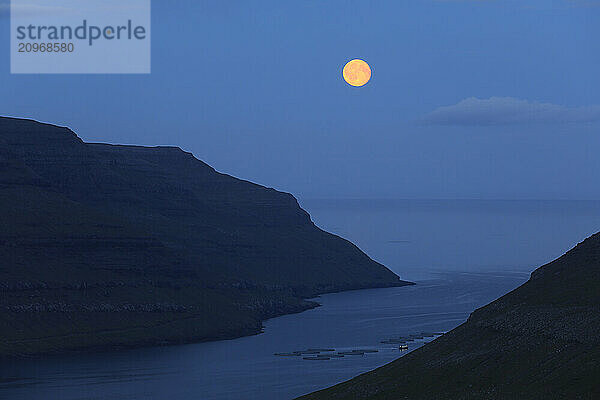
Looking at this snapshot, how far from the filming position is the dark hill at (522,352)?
359 feet

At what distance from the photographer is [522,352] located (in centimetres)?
12694

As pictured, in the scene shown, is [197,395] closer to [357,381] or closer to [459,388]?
[357,381]

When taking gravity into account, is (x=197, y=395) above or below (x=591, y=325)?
below

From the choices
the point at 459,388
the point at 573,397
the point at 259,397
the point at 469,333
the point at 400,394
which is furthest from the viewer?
the point at 259,397

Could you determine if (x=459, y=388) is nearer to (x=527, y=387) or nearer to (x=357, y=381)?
(x=527, y=387)

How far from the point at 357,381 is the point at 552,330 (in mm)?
38165

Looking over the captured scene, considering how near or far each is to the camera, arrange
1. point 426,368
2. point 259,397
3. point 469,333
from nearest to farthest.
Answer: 1. point 426,368
2. point 469,333
3. point 259,397

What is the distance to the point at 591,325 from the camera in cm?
12356

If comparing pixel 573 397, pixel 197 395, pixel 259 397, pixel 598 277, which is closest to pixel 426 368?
pixel 598 277

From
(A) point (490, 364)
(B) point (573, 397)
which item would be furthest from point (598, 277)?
(B) point (573, 397)

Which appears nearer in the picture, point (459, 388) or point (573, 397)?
point (573, 397)

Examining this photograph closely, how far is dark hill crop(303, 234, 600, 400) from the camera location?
359 ft

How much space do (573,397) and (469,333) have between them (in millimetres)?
53586

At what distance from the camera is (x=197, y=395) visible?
653 ft
